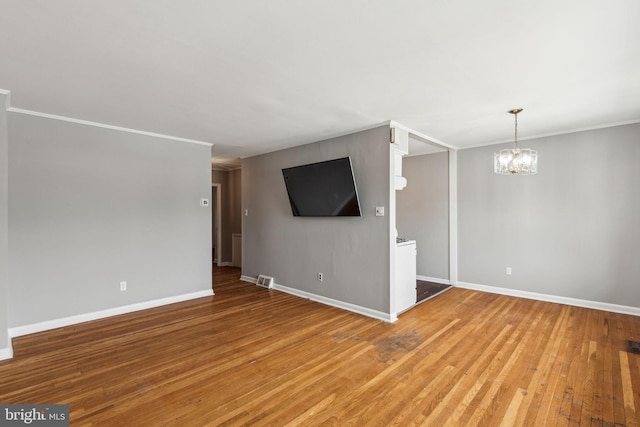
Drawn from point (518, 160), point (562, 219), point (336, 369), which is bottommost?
point (336, 369)

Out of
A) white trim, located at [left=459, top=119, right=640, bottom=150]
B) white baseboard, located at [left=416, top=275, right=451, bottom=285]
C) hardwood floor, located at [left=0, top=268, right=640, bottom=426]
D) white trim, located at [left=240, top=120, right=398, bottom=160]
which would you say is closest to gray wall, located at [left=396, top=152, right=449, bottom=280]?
white baseboard, located at [left=416, top=275, right=451, bottom=285]

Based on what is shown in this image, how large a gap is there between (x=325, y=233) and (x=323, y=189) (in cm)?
68

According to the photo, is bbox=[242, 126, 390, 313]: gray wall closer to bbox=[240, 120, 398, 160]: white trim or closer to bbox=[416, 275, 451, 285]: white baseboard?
bbox=[240, 120, 398, 160]: white trim

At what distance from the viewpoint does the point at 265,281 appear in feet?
18.0

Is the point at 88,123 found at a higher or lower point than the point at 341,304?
higher

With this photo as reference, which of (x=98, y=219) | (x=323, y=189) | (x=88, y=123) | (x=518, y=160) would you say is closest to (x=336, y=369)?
(x=323, y=189)

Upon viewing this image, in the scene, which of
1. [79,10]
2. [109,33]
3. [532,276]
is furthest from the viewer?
[532,276]

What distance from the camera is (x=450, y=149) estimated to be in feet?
17.8

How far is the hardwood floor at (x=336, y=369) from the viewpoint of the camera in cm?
205

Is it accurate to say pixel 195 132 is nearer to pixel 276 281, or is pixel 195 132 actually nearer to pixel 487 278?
pixel 276 281

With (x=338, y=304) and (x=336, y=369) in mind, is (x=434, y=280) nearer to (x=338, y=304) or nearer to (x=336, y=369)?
(x=338, y=304)

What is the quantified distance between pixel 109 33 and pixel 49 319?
3399mm

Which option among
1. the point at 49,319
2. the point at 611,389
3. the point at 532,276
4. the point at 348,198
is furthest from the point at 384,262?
the point at 49,319

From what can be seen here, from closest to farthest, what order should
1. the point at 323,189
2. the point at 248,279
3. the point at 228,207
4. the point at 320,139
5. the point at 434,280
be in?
the point at 323,189, the point at 320,139, the point at 434,280, the point at 248,279, the point at 228,207
